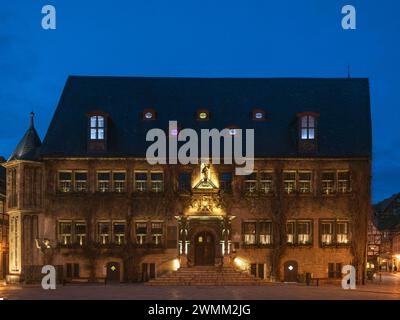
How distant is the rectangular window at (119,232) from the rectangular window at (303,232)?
1233cm

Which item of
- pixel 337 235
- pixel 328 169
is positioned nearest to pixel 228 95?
pixel 328 169

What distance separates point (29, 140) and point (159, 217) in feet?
35.8

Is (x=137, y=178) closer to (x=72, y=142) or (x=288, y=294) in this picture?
(x=72, y=142)

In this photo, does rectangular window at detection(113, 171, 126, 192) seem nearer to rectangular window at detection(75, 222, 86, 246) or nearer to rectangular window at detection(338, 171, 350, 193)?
rectangular window at detection(75, 222, 86, 246)

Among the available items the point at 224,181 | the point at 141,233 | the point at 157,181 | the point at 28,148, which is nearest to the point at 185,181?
the point at 157,181

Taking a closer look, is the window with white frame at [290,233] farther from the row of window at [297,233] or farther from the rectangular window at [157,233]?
the rectangular window at [157,233]

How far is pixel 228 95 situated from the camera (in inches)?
2255

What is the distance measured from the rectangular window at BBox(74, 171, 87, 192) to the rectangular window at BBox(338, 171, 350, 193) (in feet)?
59.2

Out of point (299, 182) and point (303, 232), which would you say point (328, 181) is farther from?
point (303, 232)

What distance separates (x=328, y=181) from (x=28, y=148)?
21430mm

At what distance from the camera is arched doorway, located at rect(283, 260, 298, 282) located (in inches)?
2083

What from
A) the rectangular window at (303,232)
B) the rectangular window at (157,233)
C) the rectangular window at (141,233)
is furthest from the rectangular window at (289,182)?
the rectangular window at (141,233)

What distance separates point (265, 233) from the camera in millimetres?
53156

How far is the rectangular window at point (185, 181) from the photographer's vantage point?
2096 inches
